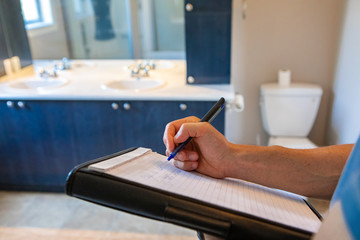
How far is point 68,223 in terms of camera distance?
6.58ft

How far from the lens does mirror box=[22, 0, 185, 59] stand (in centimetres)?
235

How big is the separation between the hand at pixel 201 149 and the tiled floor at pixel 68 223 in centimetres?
125

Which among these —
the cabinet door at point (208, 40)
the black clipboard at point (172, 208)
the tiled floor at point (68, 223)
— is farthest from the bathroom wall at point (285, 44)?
the black clipboard at point (172, 208)

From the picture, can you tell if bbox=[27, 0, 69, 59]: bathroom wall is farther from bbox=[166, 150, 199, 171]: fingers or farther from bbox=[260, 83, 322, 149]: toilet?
bbox=[166, 150, 199, 171]: fingers

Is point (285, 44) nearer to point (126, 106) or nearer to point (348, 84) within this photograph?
point (348, 84)

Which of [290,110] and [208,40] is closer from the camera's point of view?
[208,40]

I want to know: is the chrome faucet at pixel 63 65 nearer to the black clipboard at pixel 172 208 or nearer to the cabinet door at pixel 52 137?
the cabinet door at pixel 52 137

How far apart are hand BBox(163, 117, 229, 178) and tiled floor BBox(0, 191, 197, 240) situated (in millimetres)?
1247

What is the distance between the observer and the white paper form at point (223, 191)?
49 centimetres

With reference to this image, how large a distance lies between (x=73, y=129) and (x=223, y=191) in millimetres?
1710

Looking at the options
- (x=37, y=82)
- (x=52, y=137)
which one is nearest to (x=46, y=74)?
(x=37, y=82)

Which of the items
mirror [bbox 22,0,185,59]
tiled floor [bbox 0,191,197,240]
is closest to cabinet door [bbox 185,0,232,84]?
mirror [bbox 22,0,185,59]

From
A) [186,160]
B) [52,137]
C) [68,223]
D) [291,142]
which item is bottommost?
[68,223]

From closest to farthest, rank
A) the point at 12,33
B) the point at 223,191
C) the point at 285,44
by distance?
1. the point at 223,191
2. the point at 285,44
3. the point at 12,33
